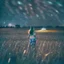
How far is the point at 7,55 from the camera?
720 cm

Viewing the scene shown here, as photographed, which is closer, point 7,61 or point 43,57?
point 7,61

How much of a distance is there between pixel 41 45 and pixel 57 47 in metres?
0.79

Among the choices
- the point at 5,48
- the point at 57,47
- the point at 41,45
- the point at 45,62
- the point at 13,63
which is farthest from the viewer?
the point at 41,45

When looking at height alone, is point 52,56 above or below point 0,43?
below

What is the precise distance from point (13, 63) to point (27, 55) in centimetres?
135

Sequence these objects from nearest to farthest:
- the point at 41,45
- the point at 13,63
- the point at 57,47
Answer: the point at 13,63 < the point at 57,47 < the point at 41,45

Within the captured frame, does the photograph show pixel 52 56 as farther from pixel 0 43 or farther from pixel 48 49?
pixel 0 43

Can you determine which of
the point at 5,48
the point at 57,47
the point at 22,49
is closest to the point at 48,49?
the point at 57,47

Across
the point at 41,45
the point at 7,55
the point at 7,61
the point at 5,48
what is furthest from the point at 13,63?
the point at 41,45

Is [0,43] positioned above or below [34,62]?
above

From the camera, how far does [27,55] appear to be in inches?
310

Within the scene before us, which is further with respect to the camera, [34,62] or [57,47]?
[57,47]

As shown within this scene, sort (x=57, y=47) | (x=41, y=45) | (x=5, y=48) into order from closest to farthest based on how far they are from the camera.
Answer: (x=5, y=48)
(x=57, y=47)
(x=41, y=45)

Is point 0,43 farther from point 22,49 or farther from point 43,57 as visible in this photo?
point 43,57
